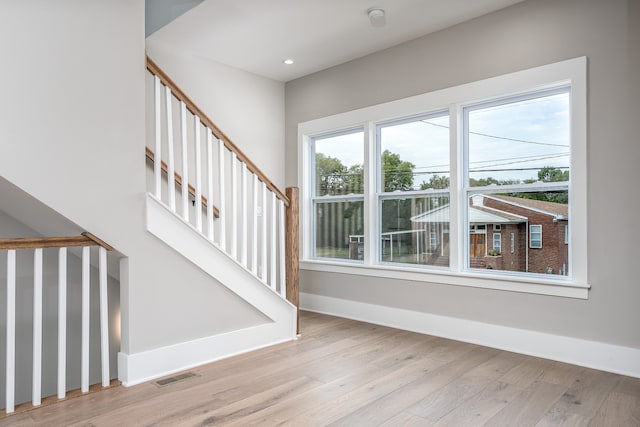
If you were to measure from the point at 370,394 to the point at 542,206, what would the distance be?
77.6 inches

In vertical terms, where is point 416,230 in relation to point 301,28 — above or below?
below

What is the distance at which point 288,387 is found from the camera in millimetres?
2727

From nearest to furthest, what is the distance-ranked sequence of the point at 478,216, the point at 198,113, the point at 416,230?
the point at 198,113
the point at 478,216
the point at 416,230

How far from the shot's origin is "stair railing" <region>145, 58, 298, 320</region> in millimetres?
3090

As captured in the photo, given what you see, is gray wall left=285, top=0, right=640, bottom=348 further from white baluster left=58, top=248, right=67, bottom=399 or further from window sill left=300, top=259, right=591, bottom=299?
white baluster left=58, top=248, right=67, bottom=399

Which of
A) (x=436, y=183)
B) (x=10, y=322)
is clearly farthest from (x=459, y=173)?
(x=10, y=322)

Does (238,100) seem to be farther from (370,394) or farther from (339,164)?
(370,394)

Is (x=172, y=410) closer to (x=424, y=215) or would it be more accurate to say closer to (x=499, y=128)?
(x=424, y=215)

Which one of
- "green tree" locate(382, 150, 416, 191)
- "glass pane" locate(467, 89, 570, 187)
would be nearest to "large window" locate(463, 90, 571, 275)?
"glass pane" locate(467, 89, 570, 187)

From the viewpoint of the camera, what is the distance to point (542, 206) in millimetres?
3381

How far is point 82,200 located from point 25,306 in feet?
4.91

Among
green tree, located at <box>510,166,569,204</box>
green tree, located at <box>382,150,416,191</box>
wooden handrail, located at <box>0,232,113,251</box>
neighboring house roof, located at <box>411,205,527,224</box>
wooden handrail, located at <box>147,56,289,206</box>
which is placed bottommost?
wooden handrail, located at <box>0,232,113,251</box>

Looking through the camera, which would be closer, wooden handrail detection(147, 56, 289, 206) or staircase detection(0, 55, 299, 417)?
staircase detection(0, 55, 299, 417)

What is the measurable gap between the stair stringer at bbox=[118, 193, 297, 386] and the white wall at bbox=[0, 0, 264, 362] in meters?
0.06
